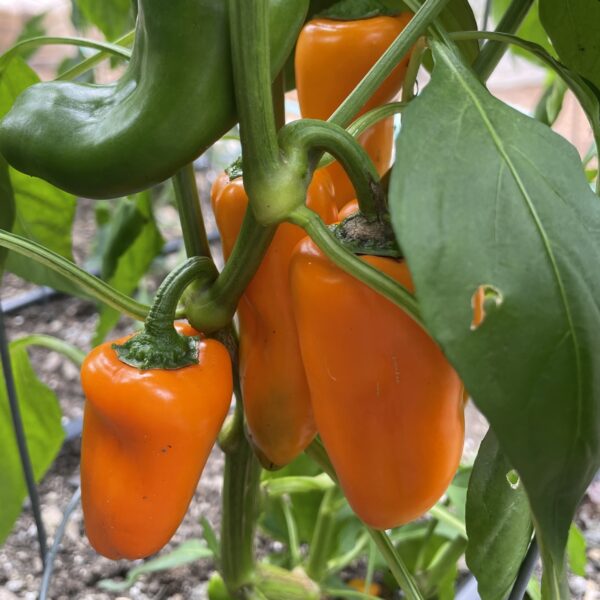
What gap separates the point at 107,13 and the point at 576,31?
502 mm

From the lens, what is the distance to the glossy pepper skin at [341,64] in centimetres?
50

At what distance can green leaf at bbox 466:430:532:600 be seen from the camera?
46 centimetres

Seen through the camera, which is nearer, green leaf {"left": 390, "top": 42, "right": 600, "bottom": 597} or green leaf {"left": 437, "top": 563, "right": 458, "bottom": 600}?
green leaf {"left": 390, "top": 42, "right": 600, "bottom": 597}

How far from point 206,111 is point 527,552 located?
0.36m

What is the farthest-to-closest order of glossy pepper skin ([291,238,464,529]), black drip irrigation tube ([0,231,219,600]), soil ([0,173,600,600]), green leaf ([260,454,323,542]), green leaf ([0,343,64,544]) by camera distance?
soil ([0,173,600,600]), green leaf ([260,454,323,542]), green leaf ([0,343,64,544]), black drip irrigation tube ([0,231,219,600]), glossy pepper skin ([291,238,464,529])

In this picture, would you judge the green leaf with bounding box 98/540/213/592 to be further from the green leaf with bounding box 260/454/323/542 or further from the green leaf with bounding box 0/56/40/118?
the green leaf with bounding box 0/56/40/118

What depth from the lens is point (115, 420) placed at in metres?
0.45

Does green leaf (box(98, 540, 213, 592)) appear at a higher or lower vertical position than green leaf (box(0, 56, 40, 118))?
lower

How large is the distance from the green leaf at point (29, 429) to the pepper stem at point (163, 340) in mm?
369

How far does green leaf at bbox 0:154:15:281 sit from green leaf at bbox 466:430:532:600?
0.37 meters

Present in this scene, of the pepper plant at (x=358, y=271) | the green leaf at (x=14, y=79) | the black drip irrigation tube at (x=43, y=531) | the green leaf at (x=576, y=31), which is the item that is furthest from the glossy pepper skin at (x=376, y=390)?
the green leaf at (x=14, y=79)

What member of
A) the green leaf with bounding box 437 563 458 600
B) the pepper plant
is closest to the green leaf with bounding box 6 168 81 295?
the pepper plant

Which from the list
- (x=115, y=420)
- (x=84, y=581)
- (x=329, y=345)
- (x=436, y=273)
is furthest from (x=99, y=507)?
(x=84, y=581)

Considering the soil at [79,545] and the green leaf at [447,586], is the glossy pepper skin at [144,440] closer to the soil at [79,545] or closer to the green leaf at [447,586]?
the green leaf at [447,586]
